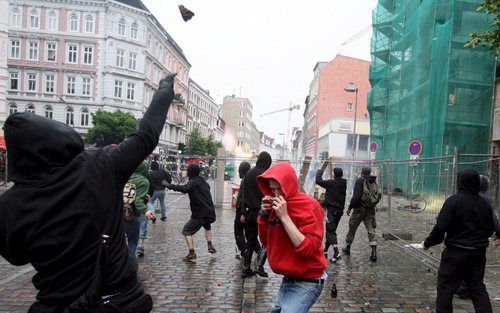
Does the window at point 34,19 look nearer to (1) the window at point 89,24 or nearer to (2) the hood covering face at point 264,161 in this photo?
(1) the window at point 89,24

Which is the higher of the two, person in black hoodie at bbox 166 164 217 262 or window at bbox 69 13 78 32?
window at bbox 69 13 78 32

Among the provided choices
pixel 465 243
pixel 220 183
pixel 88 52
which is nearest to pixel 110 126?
pixel 88 52

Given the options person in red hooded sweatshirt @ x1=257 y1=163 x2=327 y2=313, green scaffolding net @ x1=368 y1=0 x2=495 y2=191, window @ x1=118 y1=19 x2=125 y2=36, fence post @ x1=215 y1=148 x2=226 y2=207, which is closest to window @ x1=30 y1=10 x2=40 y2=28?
window @ x1=118 y1=19 x2=125 y2=36

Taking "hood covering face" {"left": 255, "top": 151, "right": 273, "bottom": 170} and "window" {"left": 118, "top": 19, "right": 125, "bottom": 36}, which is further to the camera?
"window" {"left": 118, "top": 19, "right": 125, "bottom": 36}

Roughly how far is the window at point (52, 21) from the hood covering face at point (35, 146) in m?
55.0

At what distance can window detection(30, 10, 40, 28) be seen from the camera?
1969 inches

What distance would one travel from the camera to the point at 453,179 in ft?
26.7

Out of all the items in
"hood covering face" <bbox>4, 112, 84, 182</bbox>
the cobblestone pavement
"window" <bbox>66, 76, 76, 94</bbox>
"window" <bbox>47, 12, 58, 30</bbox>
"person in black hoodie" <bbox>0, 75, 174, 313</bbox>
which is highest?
"window" <bbox>47, 12, 58, 30</bbox>

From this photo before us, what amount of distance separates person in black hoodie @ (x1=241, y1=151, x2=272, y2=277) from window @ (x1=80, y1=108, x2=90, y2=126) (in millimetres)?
47802

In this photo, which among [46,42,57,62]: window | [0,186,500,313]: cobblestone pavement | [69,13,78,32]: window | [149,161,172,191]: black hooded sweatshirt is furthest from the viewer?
[46,42,57,62]: window

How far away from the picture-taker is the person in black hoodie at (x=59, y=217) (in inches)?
78.3

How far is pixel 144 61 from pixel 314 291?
179 ft

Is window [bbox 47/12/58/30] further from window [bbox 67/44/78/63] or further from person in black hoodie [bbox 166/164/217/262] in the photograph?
person in black hoodie [bbox 166/164/217/262]

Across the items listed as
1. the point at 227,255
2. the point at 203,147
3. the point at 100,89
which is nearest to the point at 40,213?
the point at 227,255
